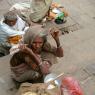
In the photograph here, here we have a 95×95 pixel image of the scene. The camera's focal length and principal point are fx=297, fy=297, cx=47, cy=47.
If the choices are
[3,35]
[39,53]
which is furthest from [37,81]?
[3,35]

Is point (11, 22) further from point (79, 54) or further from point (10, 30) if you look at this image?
point (79, 54)

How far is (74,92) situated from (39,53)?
752mm

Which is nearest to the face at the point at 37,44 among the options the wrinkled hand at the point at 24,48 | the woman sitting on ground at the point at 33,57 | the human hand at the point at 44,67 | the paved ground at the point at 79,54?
the woman sitting on ground at the point at 33,57

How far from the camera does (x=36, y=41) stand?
3.89m

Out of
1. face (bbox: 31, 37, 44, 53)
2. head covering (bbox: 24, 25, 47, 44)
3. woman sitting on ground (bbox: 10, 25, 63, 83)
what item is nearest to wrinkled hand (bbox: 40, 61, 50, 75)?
woman sitting on ground (bbox: 10, 25, 63, 83)

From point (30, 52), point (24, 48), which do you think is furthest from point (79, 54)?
point (24, 48)

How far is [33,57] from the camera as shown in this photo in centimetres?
394

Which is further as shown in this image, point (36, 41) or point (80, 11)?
point (80, 11)

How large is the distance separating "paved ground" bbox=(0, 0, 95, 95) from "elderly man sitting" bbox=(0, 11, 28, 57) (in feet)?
0.80

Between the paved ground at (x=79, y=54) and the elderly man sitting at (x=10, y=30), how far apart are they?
245 mm

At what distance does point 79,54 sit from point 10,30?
1.22 m

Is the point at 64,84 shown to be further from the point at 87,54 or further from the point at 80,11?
the point at 80,11

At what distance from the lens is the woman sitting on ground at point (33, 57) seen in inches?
152

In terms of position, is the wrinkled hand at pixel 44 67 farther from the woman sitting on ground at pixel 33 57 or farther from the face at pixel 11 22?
the face at pixel 11 22
